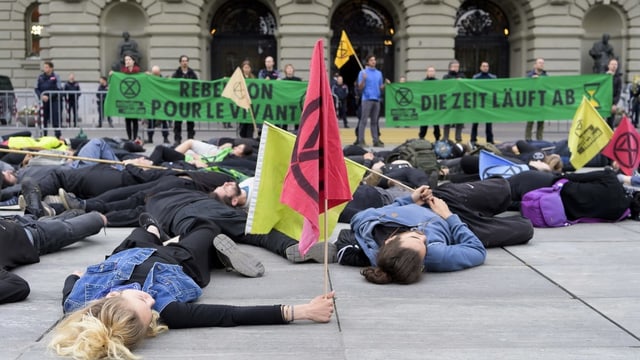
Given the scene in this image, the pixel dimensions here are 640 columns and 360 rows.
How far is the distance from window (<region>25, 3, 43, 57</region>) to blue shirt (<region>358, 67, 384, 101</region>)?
1998cm

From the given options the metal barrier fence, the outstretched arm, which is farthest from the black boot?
the metal barrier fence

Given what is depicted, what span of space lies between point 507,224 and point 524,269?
1.07 m

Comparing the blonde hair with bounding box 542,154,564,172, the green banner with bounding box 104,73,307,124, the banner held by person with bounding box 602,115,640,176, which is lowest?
the blonde hair with bounding box 542,154,564,172

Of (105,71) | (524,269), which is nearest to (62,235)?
(524,269)

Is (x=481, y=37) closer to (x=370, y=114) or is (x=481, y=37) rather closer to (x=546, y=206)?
(x=370, y=114)

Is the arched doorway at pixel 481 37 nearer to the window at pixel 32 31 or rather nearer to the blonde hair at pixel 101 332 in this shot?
the window at pixel 32 31

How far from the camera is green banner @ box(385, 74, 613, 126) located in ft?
58.4

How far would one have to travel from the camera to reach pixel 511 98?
17.9m

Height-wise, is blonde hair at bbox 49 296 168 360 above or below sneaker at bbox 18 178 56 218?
below

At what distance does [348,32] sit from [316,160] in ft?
86.6

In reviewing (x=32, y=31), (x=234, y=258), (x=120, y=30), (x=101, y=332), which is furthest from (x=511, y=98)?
(x=32, y=31)

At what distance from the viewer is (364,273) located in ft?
19.6

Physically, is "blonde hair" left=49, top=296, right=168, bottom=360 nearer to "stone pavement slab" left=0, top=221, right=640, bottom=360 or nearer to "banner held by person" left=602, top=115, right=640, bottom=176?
"stone pavement slab" left=0, top=221, right=640, bottom=360

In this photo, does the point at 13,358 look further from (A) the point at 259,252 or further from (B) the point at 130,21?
(B) the point at 130,21
